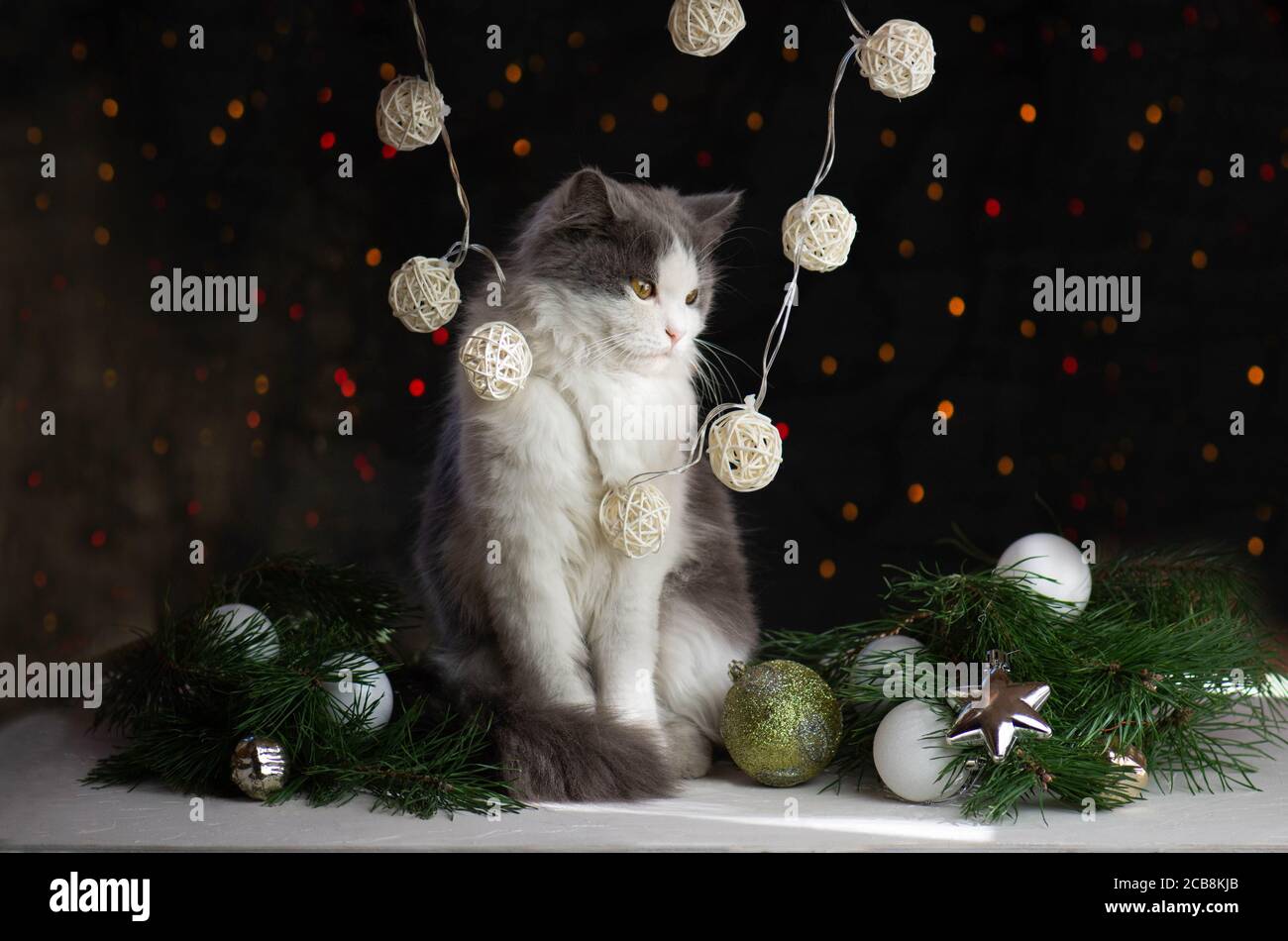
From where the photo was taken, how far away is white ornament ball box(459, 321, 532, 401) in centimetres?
133

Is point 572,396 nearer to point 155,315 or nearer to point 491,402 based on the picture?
point 491,402

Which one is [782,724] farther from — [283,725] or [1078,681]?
[283,725]

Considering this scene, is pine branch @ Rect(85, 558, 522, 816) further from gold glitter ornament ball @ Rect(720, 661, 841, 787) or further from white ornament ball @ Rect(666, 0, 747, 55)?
white ornament ball @ Rect(666, 0, 747, 55)

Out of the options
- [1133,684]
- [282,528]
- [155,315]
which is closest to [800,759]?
[1133,684]

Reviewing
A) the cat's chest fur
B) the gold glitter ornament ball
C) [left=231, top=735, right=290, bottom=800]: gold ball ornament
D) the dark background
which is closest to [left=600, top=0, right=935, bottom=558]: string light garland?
the cat's chest fur

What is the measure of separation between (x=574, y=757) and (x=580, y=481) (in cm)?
29

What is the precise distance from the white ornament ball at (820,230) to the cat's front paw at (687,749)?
1.81ft

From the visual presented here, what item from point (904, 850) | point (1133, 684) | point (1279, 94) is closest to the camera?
point (904, 850)

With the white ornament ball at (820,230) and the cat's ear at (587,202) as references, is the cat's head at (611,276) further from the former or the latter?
the white ornament ball at (820,230)

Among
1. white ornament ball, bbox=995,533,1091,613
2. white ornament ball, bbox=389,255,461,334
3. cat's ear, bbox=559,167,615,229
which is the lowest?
white ornament ball, bbox=995,533,1091,613

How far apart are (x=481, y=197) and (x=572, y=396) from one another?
0.76 m

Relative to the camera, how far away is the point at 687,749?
1.51 m

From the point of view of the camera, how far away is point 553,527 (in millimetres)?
1442

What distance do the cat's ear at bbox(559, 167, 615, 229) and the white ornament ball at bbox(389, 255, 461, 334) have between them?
0.49 feet
